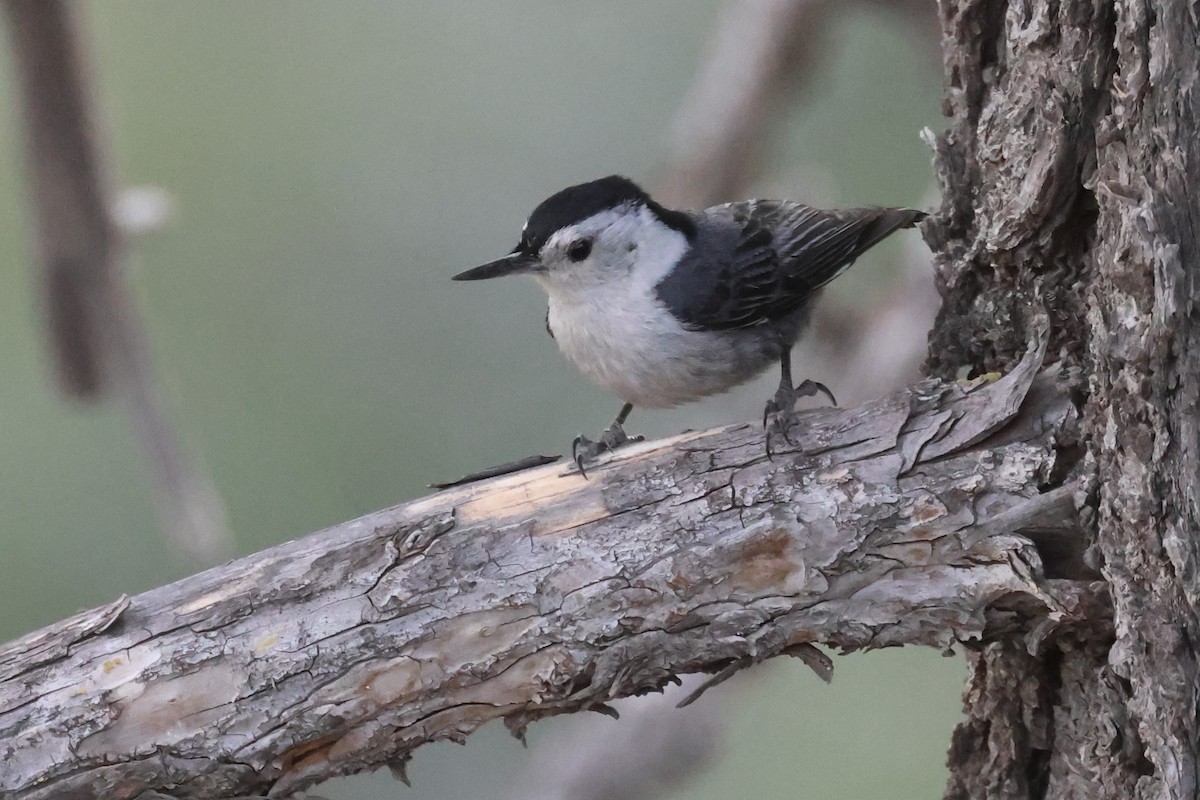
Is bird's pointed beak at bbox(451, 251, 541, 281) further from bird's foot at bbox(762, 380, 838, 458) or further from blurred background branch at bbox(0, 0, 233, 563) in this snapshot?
blurred background branch at bbox(0, 0, 233, 563)

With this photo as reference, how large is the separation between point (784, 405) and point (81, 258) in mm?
1371

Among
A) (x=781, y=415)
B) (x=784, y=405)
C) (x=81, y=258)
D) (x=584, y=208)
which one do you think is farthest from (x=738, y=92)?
(x=81, y=258)

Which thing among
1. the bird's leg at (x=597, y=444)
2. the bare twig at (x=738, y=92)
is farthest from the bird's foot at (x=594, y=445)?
the bare twig at (x=738, y=92)

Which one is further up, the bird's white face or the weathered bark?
the bird's white face

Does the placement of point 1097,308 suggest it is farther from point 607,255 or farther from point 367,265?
point 367,265

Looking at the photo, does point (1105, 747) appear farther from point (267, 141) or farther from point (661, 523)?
point (267, 141)

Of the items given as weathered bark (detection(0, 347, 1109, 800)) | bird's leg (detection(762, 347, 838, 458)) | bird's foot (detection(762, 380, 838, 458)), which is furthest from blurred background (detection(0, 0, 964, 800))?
weathered bark (detection(0, 347, 1109, 800))

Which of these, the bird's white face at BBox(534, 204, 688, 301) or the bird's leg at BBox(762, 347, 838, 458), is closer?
the bird's leg at BBox(762, 347, 838, 458)

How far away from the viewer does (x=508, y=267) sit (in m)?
1.68

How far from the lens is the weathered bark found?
119cm

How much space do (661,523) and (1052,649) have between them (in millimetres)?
503

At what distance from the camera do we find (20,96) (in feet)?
6.04

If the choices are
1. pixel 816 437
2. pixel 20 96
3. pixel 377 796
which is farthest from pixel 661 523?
pixel 377 796

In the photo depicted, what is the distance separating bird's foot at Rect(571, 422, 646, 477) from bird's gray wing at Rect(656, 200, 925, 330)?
0.65 feet
